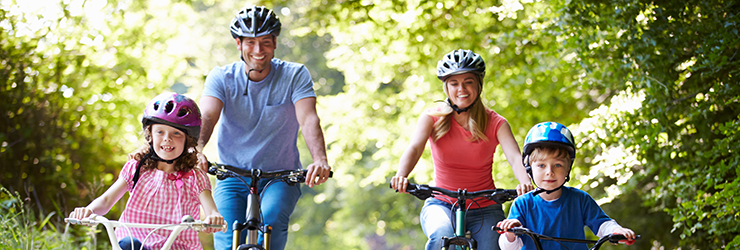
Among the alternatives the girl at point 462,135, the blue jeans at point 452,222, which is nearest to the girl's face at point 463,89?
the girl at point 462,135

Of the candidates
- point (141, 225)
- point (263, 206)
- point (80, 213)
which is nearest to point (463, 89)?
point (263, 206)

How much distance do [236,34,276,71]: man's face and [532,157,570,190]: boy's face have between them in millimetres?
1983

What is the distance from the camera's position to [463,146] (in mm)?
4551

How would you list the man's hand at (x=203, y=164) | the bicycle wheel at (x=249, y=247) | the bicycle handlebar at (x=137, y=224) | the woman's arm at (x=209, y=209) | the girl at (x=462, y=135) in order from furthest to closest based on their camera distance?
the girl at (x=462, y=135) → the man's hand at (x=203, y=164) → the bicycle wheel at (x=249, y=247) → the woman's arm at (x=209, y=209) → the bicycle handlebar at (x=137, y=224)

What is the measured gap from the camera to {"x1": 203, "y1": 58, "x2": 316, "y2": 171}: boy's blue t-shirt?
4422mm

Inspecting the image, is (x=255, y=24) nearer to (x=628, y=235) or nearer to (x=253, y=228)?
(x=253, y=228)

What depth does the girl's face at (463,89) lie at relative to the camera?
4.54m

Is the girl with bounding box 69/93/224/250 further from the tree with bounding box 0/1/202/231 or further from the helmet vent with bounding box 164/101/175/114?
the tree with bounding box 0/1/202/231

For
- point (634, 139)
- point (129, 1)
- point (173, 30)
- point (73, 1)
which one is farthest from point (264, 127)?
point (173, 30)

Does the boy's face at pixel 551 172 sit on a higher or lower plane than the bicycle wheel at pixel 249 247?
higher

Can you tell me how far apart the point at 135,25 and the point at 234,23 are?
7436mm

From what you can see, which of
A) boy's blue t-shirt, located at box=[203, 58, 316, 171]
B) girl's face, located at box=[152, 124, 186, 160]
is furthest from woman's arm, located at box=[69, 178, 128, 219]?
boy's blue t-shirt, located at box=[203, 58, 316, 171]

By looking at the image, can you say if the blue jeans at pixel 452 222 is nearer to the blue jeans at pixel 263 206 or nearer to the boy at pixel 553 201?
the boy at pixel 553 201

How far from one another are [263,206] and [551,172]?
182 centimetres
